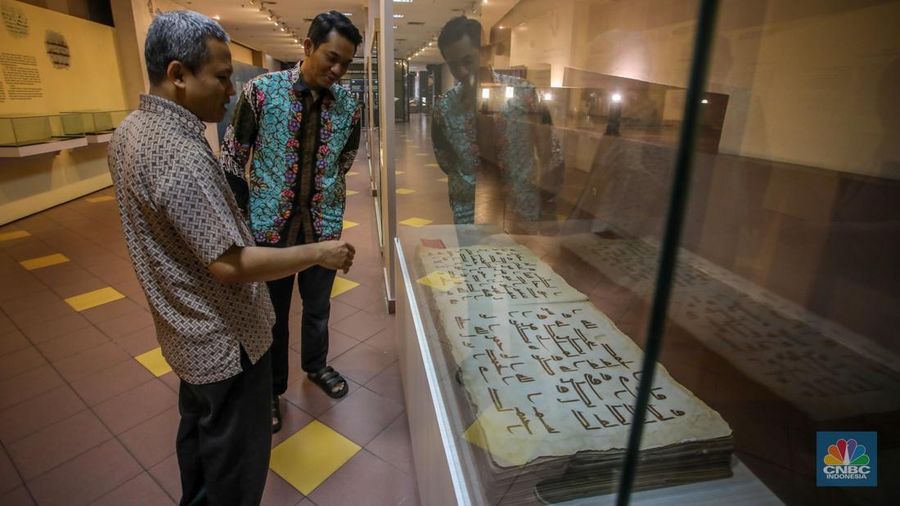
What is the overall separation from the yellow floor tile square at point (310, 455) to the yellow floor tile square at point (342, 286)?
1.30 m

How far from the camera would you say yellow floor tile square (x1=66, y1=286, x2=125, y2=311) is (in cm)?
277

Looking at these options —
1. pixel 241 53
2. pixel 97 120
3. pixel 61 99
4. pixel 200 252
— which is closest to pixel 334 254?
pixel 200 252

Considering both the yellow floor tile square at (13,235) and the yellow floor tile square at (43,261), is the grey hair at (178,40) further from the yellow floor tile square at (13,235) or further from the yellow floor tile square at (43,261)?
the yellow floor tile square at (13,235)

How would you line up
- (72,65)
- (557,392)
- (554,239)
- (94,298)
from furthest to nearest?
(72,65) → (94,298) → (554,239) → (557,392)

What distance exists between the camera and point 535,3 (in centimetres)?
125

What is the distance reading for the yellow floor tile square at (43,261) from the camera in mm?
3443

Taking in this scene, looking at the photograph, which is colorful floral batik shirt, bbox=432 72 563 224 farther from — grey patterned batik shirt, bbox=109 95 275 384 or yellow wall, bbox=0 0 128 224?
yellow wall, bbox=0 0 128 224

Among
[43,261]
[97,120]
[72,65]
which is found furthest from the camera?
[97,120]

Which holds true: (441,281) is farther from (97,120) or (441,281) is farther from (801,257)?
(97,120)

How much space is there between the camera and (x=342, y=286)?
3.05m

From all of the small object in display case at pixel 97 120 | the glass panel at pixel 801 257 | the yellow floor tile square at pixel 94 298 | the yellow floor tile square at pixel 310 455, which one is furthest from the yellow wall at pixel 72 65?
the glass panel at pixel 801 257

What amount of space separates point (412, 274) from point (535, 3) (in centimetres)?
101

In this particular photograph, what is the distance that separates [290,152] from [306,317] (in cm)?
69

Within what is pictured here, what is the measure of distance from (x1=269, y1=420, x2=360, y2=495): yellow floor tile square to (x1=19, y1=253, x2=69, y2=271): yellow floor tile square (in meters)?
3.12
